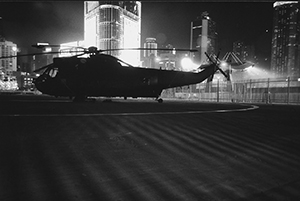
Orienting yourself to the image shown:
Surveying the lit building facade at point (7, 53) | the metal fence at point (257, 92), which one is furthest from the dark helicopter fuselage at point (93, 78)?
the lit building facade at point (7, 53)

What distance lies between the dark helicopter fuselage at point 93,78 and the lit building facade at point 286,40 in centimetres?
19975

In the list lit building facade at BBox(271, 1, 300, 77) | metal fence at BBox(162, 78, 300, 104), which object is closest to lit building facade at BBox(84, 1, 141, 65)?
metal fence at BBox(162, 78, 300, 104)

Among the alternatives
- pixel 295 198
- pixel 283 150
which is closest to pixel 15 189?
pixel 295 198

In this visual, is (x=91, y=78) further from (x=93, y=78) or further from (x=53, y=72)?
(x=53, y=72)

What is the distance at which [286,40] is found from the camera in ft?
603

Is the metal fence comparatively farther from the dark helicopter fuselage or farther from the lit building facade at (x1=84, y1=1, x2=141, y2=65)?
the lit building facade at (x1=84, y1=1, x2=141, y2=65)

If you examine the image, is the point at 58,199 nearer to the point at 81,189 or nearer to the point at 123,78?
the point at 81,189

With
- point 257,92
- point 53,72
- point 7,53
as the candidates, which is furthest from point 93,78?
point 7,53

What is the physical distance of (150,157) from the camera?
7.94 ft

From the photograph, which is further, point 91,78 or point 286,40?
point 286,40

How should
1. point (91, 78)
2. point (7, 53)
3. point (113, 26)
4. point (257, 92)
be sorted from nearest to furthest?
point (91, 78)
point (257, 92)
point (113, 26)
point (7, 53)

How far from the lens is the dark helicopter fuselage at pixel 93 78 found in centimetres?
1008

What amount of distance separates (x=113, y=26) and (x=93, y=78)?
10771 cm

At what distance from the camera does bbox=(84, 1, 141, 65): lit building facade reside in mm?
108000
